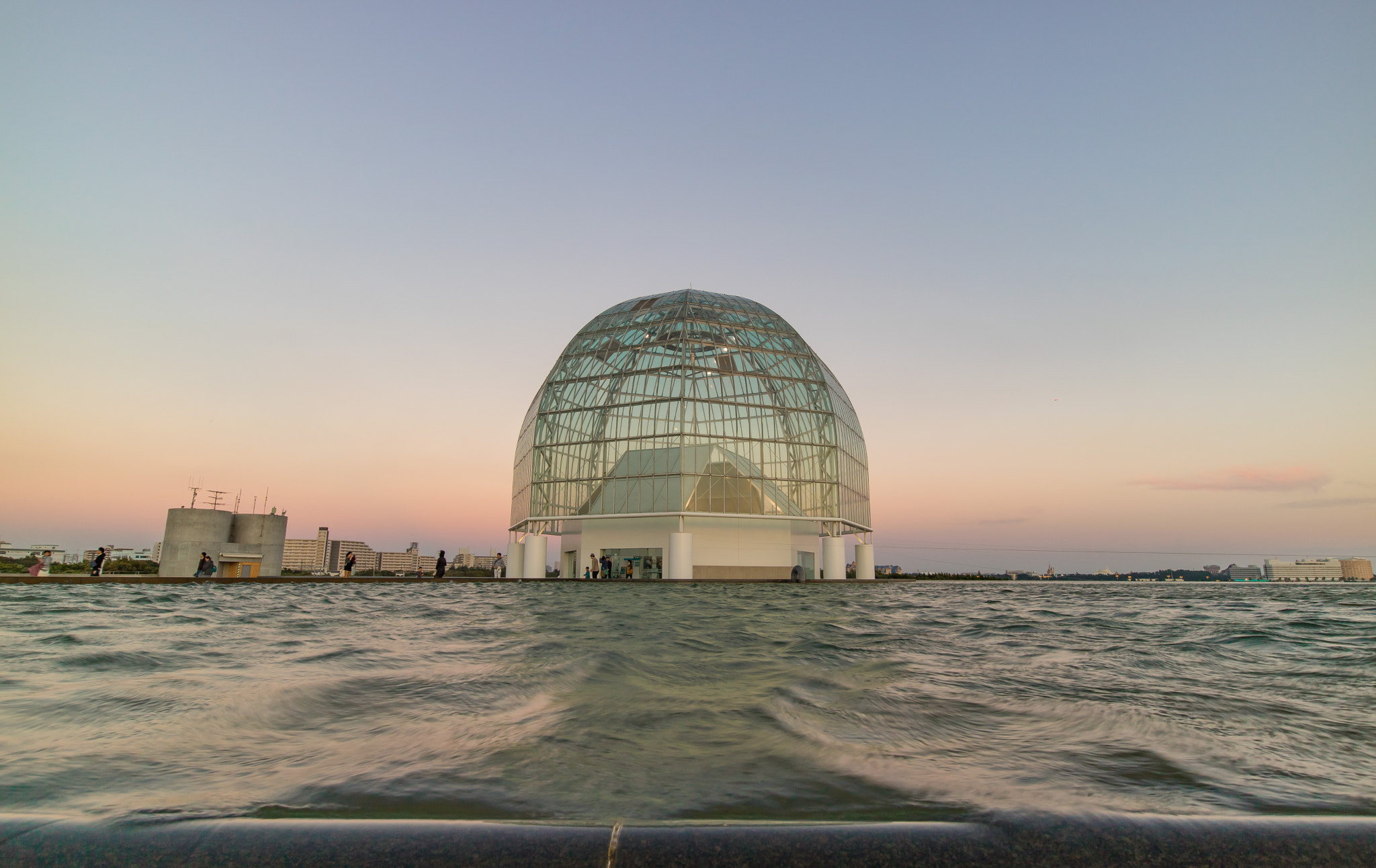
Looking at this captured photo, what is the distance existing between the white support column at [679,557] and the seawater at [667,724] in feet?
105

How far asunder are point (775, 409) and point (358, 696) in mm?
44196

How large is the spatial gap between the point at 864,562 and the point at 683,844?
53989mm

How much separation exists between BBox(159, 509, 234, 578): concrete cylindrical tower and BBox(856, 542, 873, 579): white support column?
4166 cm

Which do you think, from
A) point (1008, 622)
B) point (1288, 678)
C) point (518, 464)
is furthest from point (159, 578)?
point (1288, 678)

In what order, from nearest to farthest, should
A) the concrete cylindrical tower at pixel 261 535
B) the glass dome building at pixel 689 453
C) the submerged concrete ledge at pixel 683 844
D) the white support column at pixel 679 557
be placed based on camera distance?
the submerged concrete ledge at pixel 683 844, the white support column at pixel 679 557, the concrete cylindrical tower at pixel 261 535, the glass dome building at pixel 689 453

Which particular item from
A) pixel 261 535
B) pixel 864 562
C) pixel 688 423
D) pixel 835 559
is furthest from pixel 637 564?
pixel 261 535

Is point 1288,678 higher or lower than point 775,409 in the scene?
lower

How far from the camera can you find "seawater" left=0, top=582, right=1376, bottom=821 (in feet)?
10.7

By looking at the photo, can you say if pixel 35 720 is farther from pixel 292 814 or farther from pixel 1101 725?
pixel 1101 725

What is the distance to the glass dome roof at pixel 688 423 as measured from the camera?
4641 cm

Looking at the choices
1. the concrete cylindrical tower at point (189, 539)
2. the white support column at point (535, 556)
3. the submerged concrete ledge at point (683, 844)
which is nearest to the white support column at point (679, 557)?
the white support column at point (535, 556)

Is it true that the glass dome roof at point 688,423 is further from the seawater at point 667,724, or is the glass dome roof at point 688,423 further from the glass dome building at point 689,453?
the seawater at point 667,724

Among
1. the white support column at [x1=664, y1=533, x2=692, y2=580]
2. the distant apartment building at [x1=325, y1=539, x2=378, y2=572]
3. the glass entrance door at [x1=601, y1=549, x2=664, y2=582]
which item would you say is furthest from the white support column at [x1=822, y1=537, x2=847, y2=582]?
the distant apartment building at [x1=325, y1=539, x2=378, y2=572]

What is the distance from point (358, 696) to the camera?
592cm
